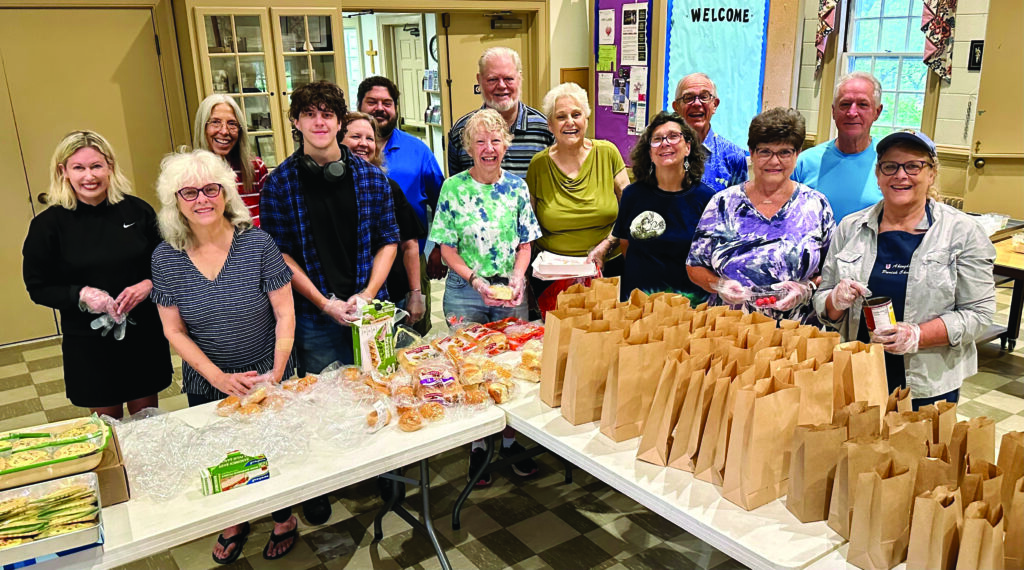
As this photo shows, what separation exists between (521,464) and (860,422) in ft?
Answer: 6.17

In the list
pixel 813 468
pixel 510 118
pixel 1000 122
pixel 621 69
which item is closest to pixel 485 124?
pixel 510 118

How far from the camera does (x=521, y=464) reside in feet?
10.5

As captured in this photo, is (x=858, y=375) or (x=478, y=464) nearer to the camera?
(x=858, y=375)

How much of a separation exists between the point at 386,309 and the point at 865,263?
1.51 m

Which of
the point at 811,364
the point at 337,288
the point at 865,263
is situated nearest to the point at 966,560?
the point at 811,364

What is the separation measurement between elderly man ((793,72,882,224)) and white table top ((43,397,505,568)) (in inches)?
66.0

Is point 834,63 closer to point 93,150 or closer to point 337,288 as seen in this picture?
point 337,288

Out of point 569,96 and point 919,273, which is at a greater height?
point 569,96

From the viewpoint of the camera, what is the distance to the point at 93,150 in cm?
246

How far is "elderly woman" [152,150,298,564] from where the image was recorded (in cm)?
221

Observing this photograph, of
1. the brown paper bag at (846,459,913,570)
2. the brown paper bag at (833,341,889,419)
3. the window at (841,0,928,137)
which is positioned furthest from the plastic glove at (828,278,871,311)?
the window at (841,0,928,137)

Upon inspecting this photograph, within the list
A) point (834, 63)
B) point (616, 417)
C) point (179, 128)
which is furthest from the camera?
point (834, 63)

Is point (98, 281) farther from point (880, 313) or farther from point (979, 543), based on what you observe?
point (979, 543)

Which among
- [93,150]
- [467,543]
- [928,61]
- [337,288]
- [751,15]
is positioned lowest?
[467,543]
